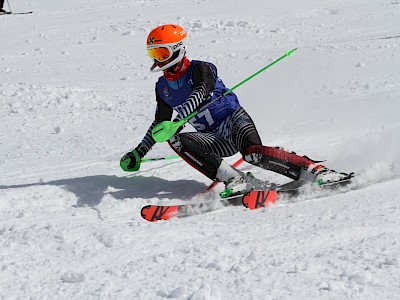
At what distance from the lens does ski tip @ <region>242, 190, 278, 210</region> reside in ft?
15.3

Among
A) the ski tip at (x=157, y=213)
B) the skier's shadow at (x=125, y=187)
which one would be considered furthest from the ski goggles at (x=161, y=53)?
the ski tip at (x=157, y=213)

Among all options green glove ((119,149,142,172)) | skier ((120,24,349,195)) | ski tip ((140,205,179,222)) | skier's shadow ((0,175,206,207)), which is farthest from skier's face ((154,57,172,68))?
ski tip ((140,205,179,222))

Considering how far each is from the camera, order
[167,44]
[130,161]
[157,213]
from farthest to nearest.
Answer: [130,161], [167,44], [157,213]

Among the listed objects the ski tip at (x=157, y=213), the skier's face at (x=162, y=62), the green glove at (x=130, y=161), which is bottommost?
the ski tip at (x=157, y=213)

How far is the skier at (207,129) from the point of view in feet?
16.7

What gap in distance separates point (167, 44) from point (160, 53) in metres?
0.11

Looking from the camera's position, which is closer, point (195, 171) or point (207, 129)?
point (207, 129)

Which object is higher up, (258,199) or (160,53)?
(160,53)

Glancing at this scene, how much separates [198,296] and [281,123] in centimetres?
504

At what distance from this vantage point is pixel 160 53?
5.38 meters

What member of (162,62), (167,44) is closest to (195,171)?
(162,62)

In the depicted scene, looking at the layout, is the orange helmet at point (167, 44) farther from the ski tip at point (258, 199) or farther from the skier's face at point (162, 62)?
the ski tip at point (258, 199)

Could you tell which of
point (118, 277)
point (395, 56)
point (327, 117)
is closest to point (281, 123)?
point (327, 117)

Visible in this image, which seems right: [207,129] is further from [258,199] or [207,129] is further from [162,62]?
[258,199]
